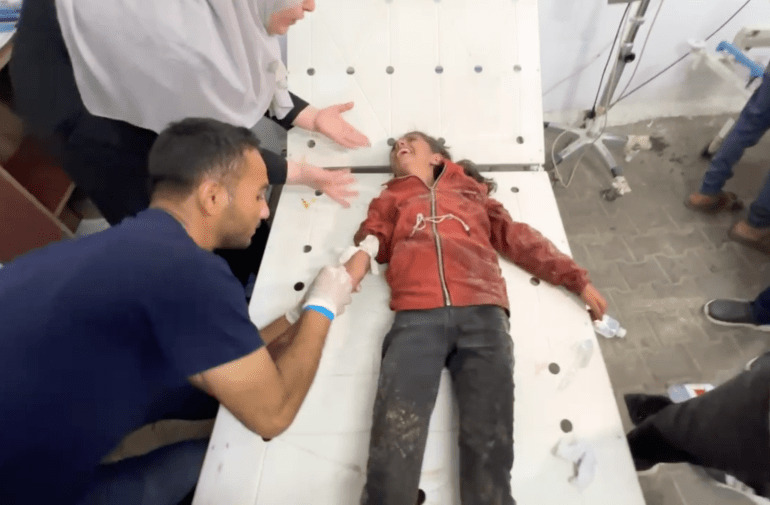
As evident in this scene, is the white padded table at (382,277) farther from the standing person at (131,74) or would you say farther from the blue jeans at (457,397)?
the standing person at (131,74)

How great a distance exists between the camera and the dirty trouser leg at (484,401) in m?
1.04

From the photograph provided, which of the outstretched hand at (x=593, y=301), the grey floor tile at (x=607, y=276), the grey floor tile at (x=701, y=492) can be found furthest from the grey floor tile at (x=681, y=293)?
the outstretched hand at (x=593, y=301)

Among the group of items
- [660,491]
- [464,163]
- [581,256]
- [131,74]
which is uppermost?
[131,74]

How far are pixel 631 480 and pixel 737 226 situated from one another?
1.68 m

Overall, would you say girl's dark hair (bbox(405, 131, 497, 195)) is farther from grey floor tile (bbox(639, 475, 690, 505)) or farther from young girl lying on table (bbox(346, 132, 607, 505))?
grey floor tile (bbox(639, 475, 690, 505))

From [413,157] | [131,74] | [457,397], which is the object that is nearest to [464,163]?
[413,157]

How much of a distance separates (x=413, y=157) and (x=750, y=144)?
1608mm

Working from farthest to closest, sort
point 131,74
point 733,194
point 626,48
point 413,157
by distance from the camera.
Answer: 1. point 733,194
2. point 626,48
3. point 413,157
4. point 131,74

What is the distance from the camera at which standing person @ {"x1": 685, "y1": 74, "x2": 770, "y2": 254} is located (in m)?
1.94

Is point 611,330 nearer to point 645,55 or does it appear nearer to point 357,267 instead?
point 357,267

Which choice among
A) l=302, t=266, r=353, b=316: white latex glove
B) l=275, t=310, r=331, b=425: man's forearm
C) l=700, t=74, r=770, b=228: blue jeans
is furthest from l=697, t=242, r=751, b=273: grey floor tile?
l=275, t=310, r=331, b=425: man's forearm

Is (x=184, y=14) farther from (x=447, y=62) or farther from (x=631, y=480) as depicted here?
(x=631, y=480)

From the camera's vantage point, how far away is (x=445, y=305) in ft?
4.32

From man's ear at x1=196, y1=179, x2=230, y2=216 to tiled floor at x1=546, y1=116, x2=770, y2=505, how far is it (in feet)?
5.41
